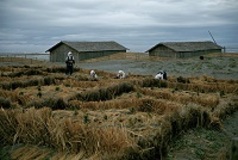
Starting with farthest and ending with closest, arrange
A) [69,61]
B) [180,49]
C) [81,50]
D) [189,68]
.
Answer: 1. [180,49]
2. [81,50]
3. [189,68]
4. [69,61]

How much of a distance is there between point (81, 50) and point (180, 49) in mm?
13915

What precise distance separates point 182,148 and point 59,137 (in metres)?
2.52

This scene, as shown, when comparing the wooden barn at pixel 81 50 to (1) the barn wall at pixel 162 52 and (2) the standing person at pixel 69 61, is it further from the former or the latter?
(2) the standing person at pixel 69 61

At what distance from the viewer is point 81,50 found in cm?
4581

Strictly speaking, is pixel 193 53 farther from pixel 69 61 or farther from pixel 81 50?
pixel 69 61

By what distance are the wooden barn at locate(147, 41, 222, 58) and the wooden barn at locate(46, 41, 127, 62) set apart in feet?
21.3

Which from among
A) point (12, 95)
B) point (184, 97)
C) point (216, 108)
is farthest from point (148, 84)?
point (12, 95)

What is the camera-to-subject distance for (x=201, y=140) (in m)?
7.72

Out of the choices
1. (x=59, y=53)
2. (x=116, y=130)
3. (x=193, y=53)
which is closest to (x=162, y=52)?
(x=193, y=53)

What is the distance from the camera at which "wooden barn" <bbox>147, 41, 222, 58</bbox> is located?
47.6 meters

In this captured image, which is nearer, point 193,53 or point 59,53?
point 59,53

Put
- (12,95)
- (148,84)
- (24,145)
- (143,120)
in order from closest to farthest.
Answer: (24,145) < (143,120) < (12,95) < (148,84)

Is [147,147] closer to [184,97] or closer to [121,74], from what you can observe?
[184,97]

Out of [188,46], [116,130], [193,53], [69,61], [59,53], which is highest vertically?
[188,46]
